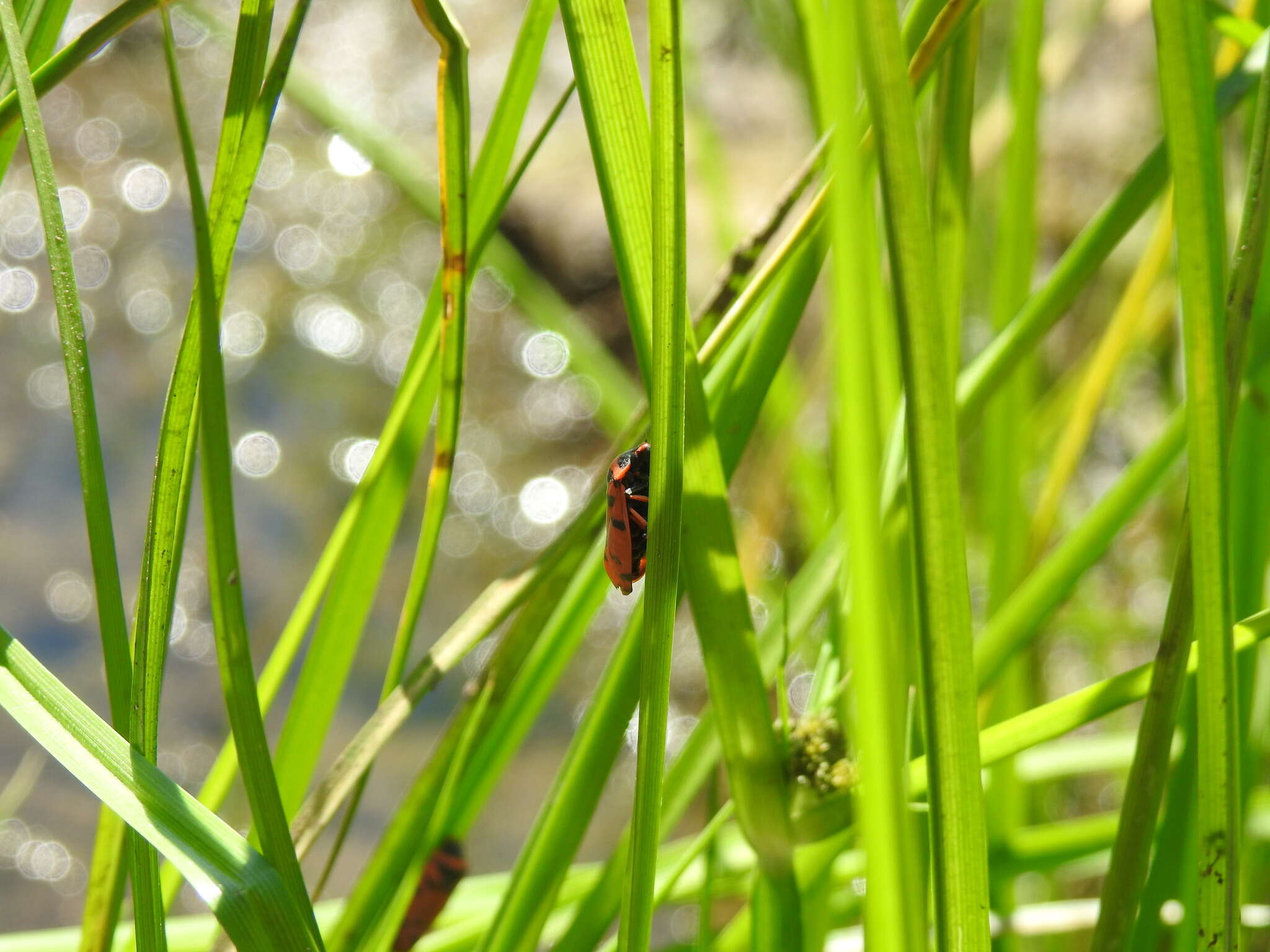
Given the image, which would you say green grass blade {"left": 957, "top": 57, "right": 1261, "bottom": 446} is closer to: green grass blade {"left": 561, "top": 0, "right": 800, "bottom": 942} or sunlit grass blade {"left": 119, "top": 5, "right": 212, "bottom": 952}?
green grass blade {"left": 561, "top": 0, "right": 800, "bottom": 942}

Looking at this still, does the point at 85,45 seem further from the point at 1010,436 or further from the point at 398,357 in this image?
the point at 398,357

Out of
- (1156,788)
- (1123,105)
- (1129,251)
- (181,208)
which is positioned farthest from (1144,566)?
(181,208)

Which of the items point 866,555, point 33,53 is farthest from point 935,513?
point 33,53

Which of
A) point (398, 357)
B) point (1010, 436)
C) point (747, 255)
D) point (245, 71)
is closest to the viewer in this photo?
point (245, 71)

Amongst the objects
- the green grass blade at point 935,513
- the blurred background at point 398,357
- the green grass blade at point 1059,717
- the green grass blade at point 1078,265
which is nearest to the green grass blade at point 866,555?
the green grass blade at point 935,513

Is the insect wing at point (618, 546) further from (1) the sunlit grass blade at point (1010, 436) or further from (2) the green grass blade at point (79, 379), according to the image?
(1) the sunlit grass blade at point (1010, 436)

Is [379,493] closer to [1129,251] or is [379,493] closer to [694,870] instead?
[694,870]

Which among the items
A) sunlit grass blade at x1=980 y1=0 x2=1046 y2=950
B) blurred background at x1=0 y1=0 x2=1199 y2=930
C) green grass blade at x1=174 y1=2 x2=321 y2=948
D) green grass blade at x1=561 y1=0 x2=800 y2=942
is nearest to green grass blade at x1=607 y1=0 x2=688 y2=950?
Answer: green grass blade at x1=561 y1=0 x2=800 y2=942
